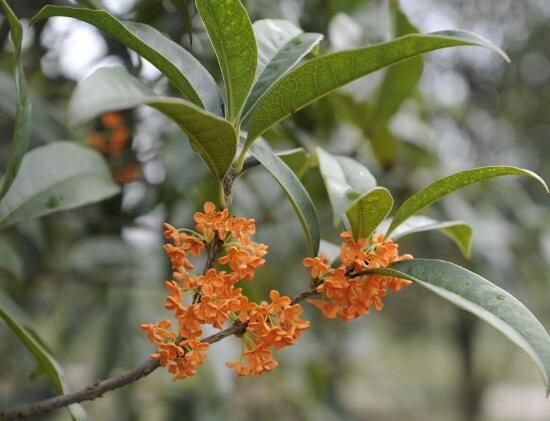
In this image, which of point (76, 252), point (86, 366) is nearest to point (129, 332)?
point (76, 252)

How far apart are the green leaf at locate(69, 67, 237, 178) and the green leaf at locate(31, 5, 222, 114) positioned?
9cm

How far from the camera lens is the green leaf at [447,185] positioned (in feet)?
3.10

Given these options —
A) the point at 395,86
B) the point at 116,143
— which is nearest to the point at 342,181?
the point at 395,86

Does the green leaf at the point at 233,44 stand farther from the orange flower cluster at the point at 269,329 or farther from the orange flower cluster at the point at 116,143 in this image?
the orange flower cluster at the point at 116,143

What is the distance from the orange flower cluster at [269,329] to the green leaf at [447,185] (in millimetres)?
214

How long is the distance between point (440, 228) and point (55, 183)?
2.55 feet

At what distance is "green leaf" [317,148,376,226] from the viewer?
0.92 m

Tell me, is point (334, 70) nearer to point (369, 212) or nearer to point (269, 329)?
point (369, 212)

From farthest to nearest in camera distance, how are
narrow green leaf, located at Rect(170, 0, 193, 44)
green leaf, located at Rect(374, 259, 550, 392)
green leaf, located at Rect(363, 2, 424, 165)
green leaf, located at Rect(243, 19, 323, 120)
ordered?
green leaf, located at Rect(363, 2, 424, 165) < narrow green leaf, located at Rect(170, 0, 193, 44) < green leaf, located at Rect(243, 19, 323, 120) < green leaf, located at Rect(374, 259, 550, 392)

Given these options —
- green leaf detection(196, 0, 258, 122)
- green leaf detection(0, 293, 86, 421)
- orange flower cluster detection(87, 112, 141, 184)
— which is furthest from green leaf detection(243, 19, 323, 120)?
orange flower cluster detection(87, 112, 141, 184)

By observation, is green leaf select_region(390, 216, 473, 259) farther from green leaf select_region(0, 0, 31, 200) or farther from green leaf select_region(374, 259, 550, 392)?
green leaf select_region(0, 0, 31, 200)

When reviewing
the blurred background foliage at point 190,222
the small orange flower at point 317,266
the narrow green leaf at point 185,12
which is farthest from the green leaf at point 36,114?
the small orange flower at point 317,266

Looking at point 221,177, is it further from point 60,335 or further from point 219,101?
point 60,335

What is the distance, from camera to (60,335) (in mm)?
3203
